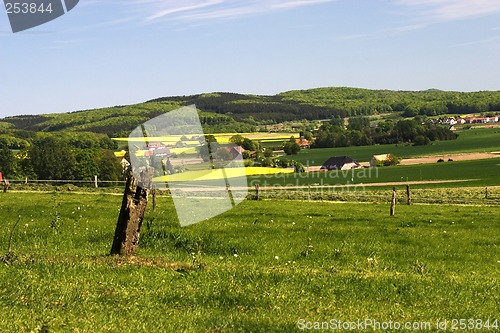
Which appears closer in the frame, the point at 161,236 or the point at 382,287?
the point at 382,287

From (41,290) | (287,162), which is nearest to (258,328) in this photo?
(41,290)

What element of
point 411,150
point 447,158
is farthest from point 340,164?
point 411,150

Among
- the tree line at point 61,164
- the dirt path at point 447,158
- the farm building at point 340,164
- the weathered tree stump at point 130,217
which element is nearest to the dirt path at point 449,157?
the dirt path at point 447,158

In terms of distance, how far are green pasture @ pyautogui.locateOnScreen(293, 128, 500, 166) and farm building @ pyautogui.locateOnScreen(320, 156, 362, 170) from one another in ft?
9.13

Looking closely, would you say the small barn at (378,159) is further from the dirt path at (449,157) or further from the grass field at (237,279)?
the grass field at (237,279)

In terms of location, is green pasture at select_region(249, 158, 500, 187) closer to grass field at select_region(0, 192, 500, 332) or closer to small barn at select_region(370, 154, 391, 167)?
small barn at select_region(370, 154, 391, 167)

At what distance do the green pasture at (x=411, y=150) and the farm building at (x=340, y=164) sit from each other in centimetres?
278

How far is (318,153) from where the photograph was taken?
442 ft

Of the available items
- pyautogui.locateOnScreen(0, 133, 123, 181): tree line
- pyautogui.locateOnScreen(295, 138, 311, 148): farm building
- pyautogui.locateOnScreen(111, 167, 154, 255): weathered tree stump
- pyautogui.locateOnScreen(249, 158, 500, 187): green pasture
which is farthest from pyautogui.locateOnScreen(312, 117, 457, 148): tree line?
pyautogui.locateOnScreen(111, 167, 154, 255): weathered tree stump

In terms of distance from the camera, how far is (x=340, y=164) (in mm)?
111125

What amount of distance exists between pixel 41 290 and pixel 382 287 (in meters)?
6.01

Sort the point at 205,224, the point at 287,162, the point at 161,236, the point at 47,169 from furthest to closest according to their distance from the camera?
the point at 287,162 → the point at 47,169 → the point at 205,224 → the point at 161,236

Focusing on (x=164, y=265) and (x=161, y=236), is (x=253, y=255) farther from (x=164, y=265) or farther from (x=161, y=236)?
(x=164, y=265)

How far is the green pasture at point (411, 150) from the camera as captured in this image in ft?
411
